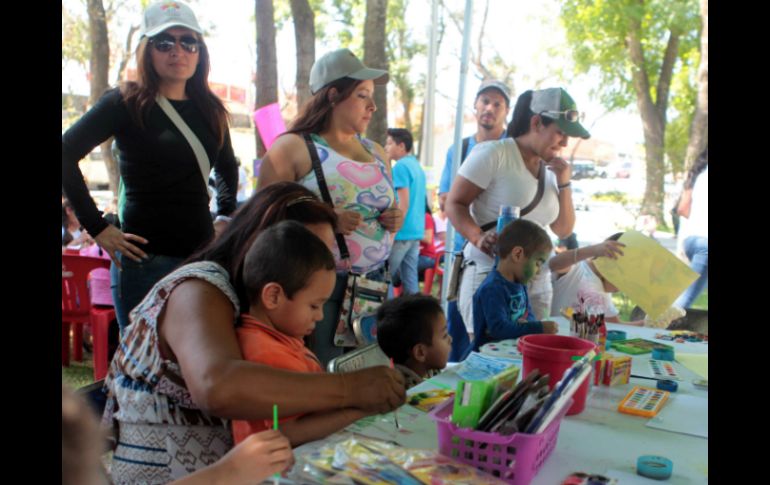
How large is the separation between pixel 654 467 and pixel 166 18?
1935mm

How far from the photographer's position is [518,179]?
116 inches

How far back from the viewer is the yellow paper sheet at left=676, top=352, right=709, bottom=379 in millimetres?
1977

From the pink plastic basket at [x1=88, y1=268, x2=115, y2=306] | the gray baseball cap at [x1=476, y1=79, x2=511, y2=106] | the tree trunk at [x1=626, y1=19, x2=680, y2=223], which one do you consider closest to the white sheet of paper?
the gray baseball cap at [x1=476, y1=79, x2=511, y2=106]

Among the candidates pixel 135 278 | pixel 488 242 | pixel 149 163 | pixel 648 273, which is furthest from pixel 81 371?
pixel 648 273

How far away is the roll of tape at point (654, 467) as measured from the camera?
3.87ft

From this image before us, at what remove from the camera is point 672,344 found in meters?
2.38

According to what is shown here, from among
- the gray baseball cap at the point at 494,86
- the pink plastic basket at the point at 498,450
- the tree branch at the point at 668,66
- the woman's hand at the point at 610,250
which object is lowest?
the pink plastic basket at the point at 498,450

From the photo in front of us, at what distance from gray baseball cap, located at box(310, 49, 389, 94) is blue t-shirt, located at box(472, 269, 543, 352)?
873 mm

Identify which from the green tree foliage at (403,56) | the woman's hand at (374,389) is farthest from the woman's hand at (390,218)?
the green tree foliage at (403,56)

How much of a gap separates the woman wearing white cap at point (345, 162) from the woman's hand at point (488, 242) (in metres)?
0.39

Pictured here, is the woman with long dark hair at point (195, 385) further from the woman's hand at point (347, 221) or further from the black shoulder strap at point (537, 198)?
the black shoulder strap at point (537, 198)
